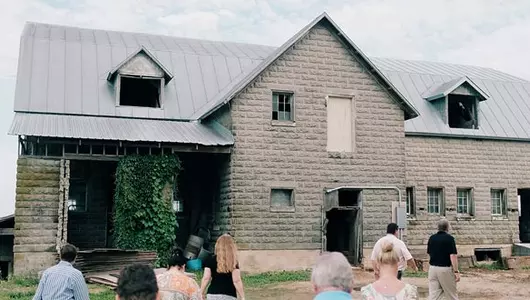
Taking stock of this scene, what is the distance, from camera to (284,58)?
72.4 ft

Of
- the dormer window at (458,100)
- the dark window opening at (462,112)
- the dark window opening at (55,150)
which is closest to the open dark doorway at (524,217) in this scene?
the dark window opening at (462,112)

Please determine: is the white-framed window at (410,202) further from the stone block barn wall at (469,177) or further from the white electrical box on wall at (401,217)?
the white electrical box on wall at (401,217)

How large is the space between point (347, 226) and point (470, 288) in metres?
6.02

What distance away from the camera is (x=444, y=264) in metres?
11.5

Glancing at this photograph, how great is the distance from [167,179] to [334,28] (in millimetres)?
7736

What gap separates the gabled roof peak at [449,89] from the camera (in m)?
26.1

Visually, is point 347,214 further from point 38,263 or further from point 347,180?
point 38,263

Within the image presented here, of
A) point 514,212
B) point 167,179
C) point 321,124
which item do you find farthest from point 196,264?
point 514,212

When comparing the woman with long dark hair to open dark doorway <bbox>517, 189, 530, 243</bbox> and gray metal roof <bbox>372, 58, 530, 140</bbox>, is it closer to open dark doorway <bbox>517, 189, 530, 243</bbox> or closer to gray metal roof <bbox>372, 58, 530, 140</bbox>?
gray metal roof <bbox>372, 58, 530, 140</bbox>

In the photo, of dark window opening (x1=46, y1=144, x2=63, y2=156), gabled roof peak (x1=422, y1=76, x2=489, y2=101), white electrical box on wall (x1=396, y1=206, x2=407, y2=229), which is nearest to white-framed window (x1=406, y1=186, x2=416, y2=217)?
white electrical box on wall (x1=396, y1=206, x2=407, y2=229)

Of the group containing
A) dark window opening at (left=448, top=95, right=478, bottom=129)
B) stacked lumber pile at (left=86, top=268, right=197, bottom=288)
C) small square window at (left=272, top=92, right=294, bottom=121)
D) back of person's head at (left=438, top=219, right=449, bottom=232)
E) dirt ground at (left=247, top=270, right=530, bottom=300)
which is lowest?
dirt ground at (left=247, top=270, right=530, bottom=300)

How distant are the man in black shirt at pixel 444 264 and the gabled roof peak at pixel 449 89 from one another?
15.7 m

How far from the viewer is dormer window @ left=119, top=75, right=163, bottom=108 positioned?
78.2 feet

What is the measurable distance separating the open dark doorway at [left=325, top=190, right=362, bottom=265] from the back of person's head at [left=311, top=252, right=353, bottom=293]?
1740 cm
